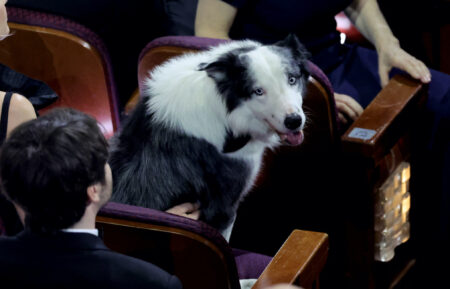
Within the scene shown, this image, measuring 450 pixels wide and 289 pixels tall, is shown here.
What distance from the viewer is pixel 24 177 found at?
916mm

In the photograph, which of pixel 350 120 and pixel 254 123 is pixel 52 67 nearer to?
pixel 254 123

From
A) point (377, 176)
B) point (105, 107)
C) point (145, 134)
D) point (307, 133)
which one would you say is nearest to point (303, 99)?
point (307, 133)

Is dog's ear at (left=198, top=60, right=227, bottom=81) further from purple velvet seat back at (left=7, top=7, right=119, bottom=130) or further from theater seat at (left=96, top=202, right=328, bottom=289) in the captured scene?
purple velvet seat back at (left=7, top=7, right=119, bottom=130)

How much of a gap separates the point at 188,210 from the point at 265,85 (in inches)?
14.4

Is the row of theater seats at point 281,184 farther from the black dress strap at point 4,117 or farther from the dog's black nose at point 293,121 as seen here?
the black dress strap at point 4,117

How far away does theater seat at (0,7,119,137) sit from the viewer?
1.92 m

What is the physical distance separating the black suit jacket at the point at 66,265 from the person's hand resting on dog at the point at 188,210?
0.62 m

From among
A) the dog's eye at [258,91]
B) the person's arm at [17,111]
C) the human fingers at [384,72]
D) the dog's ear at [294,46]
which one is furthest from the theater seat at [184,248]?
the human fingers at [384,72]

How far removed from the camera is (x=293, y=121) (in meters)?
1.48

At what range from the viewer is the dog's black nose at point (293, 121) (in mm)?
1479

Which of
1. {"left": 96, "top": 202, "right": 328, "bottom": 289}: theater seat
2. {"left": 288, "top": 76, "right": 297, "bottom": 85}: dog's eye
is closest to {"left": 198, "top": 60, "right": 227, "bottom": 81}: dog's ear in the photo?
{"left": 288, "top": 76, "right": 297, "bottom": 85}: dog's eye

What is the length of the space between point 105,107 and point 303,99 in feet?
2.37

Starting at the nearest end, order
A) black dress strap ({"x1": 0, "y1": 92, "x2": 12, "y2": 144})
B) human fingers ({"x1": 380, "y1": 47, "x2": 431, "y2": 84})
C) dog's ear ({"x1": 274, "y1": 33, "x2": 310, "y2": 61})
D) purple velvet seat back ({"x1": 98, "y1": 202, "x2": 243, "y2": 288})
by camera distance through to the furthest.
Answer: purple velvet seat back ({"x1": 98, "y1": 202, "x2": 243, "y2": 288}) → black dress strap ({"x1": 0, "y1": 92, "x2": 12, "y2": 144}) → dog's ear ({"x1": 274, "y1": 33, "x2": 310, "y2": 61}) → human fingers ({"x1": 380, "y1": 47, "x2": 431, "y2": 84})

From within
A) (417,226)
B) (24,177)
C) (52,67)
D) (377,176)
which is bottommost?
(417,226)
